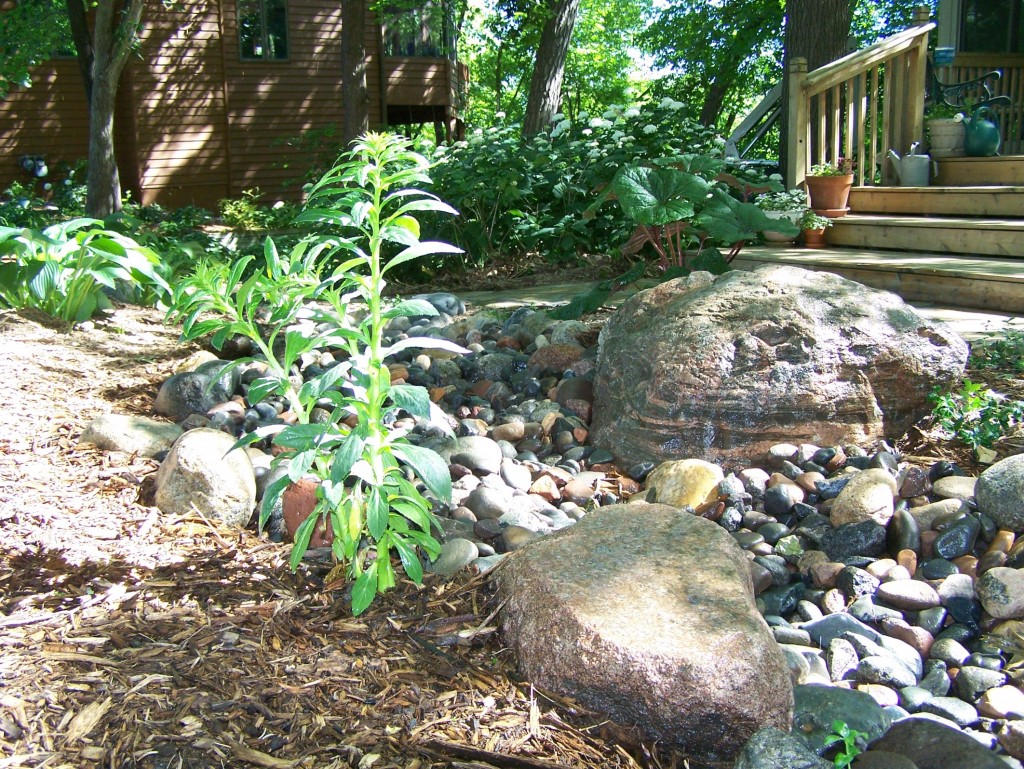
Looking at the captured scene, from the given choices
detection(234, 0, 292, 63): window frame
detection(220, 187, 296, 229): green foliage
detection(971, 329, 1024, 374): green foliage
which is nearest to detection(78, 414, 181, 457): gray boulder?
detection(971, 329, 1024, 374): green foliage

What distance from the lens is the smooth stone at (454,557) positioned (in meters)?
2.60

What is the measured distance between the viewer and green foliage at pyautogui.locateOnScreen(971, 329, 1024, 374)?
4.00 metres

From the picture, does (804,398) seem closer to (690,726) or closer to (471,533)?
(471,533)

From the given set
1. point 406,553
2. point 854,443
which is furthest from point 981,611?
point 406,553

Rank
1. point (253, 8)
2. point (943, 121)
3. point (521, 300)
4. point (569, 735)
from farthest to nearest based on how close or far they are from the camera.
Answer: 1. point (253, 8)
2. point (943, 121)
3. point (521, 300)
4. point (569, 735)

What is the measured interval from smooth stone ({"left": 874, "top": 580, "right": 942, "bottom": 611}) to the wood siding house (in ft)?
46.5

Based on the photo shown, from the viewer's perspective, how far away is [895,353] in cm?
366

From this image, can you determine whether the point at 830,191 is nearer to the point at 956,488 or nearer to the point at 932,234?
the point at 932,234

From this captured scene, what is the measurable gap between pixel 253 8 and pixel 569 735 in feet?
54.1

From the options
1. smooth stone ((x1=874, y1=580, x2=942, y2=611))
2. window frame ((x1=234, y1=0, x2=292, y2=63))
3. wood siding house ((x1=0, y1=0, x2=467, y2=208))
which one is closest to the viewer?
smooth stone ((x1=874, y1=580, x2=942, y2=611))

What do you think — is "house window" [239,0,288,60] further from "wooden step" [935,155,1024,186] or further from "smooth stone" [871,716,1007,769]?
"smooth stone" [871,716,1007,769]

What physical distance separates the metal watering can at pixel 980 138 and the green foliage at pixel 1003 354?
4.02 metres

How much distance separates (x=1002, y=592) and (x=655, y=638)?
1.30 m

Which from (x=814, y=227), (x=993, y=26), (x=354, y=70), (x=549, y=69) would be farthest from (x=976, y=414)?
(x=354, y=70)
